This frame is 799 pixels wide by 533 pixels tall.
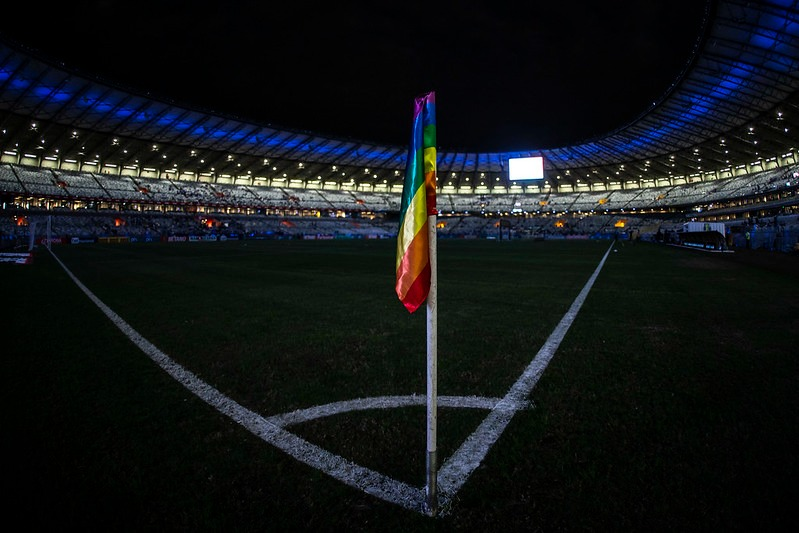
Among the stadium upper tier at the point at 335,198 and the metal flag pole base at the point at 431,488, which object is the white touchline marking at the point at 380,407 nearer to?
the metal flag pole base at the point at 431,488

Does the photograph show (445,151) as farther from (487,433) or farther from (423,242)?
(423,242)

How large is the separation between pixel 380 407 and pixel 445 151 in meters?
75.2

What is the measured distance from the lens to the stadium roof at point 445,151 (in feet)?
101

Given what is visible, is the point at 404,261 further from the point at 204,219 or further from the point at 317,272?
the point at 204,219

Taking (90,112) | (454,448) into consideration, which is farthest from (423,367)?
(90,112)

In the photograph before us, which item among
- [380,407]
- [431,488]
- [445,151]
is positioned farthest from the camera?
[445,151]

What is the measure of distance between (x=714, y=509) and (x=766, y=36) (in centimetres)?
3901

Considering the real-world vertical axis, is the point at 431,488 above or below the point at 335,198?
below

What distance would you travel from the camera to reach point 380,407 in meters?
2.83

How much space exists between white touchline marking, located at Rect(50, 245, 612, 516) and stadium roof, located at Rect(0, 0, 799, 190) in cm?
3446

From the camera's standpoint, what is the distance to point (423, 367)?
3672 millimetres

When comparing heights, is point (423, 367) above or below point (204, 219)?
below

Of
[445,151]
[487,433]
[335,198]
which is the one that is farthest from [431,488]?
[335,198]

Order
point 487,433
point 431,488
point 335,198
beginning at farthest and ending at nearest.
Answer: point 335,198 → point 487,433 → point 431,488
